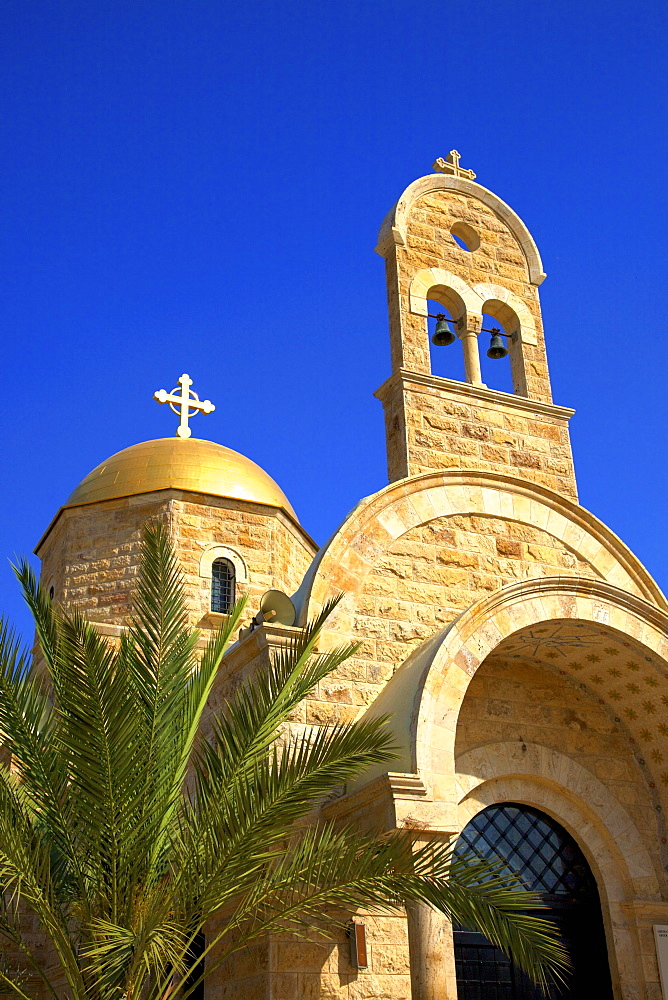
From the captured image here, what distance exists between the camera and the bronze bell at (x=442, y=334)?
10.3 meters

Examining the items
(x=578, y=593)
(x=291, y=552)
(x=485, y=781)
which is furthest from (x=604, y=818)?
(x=291, y=552)

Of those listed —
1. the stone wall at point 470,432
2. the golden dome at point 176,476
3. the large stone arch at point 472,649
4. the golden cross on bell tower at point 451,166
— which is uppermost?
the golden cross on bell tower at point 451,166

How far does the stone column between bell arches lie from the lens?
8289mm

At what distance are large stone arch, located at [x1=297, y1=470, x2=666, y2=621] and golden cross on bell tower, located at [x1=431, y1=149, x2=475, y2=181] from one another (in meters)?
3.92

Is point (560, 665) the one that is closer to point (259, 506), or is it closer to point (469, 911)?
point (469, 911)

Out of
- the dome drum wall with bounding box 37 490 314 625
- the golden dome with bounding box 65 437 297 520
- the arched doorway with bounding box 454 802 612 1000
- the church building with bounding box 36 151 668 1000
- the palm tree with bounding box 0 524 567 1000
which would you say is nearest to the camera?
the palm tree with bounding box 0 524 567 1000

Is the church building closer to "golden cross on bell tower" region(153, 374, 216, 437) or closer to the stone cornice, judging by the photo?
the stone cornice

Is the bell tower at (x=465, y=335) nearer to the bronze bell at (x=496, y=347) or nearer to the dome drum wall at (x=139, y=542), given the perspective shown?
the bronze bell at (x=496, y=347)

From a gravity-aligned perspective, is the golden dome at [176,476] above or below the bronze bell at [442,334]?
above

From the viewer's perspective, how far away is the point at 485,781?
27.5ft

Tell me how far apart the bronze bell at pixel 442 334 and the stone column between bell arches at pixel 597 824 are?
407 centimetres

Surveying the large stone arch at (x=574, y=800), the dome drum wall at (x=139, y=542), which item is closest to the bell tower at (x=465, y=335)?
the large stone arch at (x=574, y=800)

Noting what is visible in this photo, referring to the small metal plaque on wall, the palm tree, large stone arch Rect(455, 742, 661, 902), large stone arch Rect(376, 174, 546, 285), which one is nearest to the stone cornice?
large stone arch Rect(376, 174, 546, 285)

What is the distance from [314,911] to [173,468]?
30.3ft
